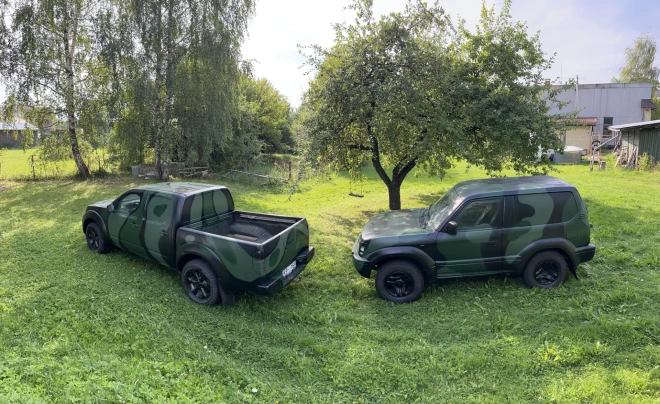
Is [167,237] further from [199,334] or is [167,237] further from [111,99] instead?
[111,99]

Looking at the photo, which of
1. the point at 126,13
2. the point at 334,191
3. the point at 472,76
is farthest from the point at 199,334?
the point at 126,13

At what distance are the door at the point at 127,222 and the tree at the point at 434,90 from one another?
Answer: 4620mm

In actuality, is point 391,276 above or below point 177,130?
below

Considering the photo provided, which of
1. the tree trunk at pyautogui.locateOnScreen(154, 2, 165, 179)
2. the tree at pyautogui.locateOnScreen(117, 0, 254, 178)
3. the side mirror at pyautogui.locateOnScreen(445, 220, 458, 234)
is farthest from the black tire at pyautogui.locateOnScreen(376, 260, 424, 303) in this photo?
the tree trunk at pyautogui.locateOnScreen(154, 2, 165, 179)

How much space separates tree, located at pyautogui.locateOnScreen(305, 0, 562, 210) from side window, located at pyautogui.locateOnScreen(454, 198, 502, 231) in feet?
12.1

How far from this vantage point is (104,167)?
17172mm

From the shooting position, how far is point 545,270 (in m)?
5.31

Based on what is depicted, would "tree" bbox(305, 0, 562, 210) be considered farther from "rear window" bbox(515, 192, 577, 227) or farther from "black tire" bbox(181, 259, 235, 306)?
"black tire" bbox(181, 259, 235, 306)

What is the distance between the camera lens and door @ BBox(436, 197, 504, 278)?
5.12 meters

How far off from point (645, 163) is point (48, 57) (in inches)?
1041

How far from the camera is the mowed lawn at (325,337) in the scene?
10.2ft

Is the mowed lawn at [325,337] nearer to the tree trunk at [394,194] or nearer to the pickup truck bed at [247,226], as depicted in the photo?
the pickup truck bed at [247,226]

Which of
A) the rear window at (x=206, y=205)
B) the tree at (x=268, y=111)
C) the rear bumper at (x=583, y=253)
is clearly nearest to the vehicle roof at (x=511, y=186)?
the rear bumper at (x=583, y=253)

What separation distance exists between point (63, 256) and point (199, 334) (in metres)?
3.94
